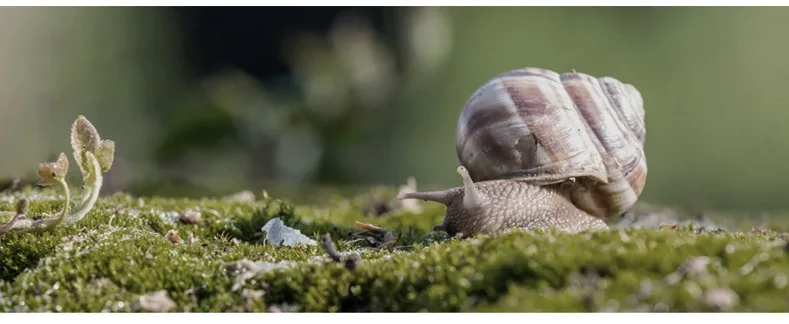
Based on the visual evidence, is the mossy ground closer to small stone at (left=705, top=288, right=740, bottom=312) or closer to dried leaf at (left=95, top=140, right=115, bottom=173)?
small stone at (left=705, top=288, right=740, bottom=312)

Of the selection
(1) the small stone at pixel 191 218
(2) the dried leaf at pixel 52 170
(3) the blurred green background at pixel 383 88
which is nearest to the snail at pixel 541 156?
(1) the small stone at pixel 191 218

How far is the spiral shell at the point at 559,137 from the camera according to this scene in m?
4.58

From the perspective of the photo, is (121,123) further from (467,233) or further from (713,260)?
(713,260)

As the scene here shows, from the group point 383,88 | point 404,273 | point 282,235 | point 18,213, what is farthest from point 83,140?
point 383,88

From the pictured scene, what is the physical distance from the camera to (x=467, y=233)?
432cm

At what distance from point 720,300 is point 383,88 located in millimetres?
10518

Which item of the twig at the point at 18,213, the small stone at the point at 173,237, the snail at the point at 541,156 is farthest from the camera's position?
the snail at the point at 541,156

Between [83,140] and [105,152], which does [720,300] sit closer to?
[105,152]

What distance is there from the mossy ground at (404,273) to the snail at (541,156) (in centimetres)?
76

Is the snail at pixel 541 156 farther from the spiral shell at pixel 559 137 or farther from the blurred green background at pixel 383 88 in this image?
the blurred green background at pixel 383 88

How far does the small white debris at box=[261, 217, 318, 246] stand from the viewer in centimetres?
401

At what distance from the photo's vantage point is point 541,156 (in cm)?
459

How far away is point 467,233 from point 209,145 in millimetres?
8048

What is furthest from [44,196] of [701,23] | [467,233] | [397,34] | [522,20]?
[701,23]
